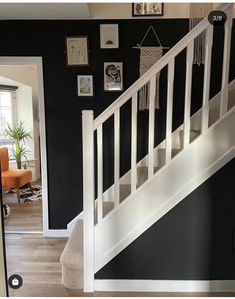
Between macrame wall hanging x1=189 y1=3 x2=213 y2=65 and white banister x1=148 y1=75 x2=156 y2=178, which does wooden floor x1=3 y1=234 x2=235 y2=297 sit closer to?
white banister x1=148 y1=75 x2=156 y2=178

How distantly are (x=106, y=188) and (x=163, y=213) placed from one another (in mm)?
1227

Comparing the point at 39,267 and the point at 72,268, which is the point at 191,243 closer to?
the point at 72,268

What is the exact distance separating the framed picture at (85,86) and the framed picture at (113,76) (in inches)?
6.7

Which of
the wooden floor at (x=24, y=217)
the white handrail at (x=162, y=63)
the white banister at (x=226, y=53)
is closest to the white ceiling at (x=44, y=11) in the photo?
the white handrail at (x=162, y=63)

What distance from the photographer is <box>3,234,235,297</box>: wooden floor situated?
2.25 meters

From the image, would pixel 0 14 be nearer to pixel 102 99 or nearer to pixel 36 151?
pixel 102 99

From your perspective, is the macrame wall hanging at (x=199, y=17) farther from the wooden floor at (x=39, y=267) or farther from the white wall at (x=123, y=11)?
the wooden floor at (x=39, y=267)

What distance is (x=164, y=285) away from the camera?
2277 millimetres

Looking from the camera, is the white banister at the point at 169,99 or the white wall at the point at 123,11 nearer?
the white banister at the point at 169,99

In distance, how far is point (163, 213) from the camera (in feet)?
7.23

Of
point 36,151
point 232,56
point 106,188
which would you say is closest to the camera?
point 232,56

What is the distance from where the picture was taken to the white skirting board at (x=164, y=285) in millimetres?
2266

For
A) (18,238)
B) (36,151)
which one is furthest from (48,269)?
(36,151)

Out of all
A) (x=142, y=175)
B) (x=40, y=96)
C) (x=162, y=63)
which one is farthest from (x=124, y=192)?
(x=40, y=96)
